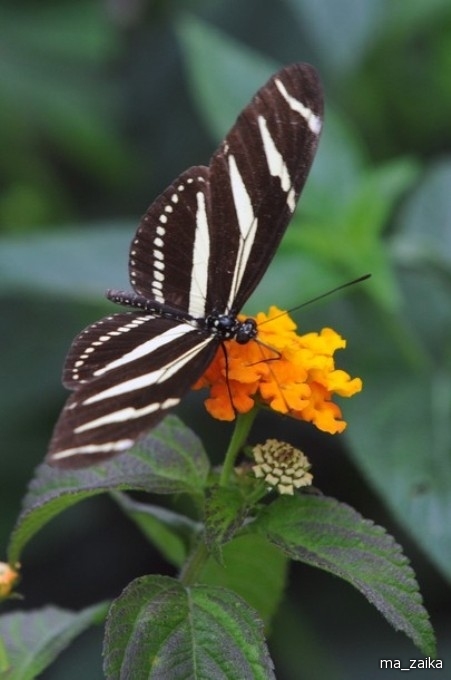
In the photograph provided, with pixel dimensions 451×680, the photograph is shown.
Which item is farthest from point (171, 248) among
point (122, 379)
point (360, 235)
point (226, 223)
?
point (360, 235)

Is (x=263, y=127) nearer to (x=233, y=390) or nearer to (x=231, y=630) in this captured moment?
(x=233, y=390)

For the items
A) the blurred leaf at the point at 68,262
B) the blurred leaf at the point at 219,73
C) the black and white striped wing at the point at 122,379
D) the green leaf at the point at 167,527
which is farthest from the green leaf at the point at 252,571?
the blurred leaf at the point at 219,73

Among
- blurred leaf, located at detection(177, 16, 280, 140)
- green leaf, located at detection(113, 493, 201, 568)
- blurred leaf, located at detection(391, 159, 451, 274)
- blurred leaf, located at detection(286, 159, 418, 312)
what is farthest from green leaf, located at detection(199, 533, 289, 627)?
blurred leaf, located at detection(177, 16, 280, 140)

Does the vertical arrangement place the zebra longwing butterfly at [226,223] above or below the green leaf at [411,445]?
above

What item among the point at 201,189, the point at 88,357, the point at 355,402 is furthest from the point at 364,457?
the point at 88,357

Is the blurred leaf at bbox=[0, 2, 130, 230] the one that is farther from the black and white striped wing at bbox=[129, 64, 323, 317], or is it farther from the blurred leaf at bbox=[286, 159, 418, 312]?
the black and white striped wing at bbox=[129, 64, 323, 317]

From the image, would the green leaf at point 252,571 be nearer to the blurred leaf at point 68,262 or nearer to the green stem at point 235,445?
the green stem at point 235,445
